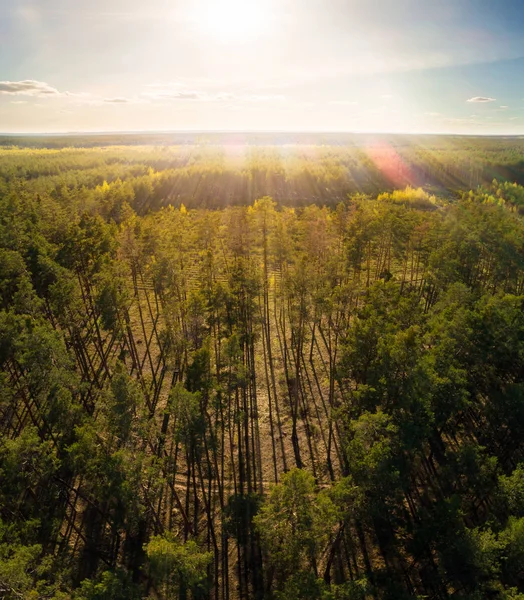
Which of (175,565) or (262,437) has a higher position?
(175,565)

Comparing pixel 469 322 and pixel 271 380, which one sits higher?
pixel 469 322

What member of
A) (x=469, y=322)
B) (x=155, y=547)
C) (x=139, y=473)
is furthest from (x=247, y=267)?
(x=155, y=547)

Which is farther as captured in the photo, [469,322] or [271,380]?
[271,380]

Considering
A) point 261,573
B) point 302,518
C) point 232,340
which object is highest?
point 232,340

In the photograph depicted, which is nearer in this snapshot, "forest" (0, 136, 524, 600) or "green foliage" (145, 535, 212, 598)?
"green foliage" (145, 535, 212, 598)

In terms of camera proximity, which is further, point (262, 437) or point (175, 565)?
point (262, 437)

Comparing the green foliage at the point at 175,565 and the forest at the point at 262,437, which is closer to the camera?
the green foliage at the point at 175,565

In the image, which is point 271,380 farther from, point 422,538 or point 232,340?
point 422,538

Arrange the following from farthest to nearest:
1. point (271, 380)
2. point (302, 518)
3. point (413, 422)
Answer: point (271, 380)
point (413, 422)
point (302, 518)
